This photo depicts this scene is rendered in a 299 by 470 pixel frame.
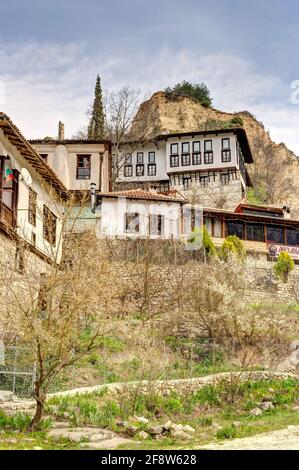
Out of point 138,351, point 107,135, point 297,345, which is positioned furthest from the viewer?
point 107,135

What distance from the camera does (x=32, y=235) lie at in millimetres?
21641

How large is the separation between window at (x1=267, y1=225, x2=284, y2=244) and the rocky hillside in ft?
99.4

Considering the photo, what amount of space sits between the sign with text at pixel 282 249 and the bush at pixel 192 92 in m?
49.0

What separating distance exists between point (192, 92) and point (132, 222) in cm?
5463

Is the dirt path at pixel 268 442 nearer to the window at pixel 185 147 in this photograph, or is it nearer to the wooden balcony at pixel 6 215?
the wooden balcony at pixel 6 215

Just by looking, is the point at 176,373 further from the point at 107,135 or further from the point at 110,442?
the point at 107,135

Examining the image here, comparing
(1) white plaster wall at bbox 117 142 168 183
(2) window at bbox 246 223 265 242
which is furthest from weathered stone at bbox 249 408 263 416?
(1) white plaster wall at bbox 117 142 168 183

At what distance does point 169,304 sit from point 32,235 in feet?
25.8

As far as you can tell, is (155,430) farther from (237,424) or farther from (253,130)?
(253,130)

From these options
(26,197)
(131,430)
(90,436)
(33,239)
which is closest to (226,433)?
(131,430)

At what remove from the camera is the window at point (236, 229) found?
37812 millimetres

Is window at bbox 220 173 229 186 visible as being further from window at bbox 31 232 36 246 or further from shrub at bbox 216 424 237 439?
shrub at bbox 216 424 237 439
